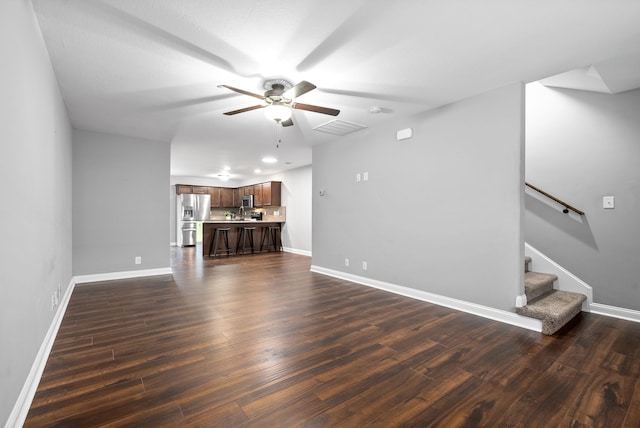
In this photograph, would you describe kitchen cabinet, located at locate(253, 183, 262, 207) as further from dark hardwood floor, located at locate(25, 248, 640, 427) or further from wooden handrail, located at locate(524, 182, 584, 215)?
wooden handrail, located at locate(524, 182, 584, 215)

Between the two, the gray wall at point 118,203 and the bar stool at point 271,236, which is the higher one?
the gray wall at point 118,203

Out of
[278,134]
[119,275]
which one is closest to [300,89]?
[278,134]

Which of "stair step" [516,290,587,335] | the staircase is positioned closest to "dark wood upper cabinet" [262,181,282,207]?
the staircase

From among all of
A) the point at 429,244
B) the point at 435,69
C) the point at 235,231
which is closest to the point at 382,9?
the point at 435,69

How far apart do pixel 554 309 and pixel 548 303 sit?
0.21 m

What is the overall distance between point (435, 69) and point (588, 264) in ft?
9.64

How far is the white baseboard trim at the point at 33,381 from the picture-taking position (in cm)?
144

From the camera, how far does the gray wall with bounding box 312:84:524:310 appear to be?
2971 mm

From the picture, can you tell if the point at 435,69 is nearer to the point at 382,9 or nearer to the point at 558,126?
the point at 382,9

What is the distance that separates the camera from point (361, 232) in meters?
4.59

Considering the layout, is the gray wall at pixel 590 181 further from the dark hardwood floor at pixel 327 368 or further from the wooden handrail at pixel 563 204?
the dark hardwood floor at pixel 327 368

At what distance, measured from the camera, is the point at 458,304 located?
336 cm

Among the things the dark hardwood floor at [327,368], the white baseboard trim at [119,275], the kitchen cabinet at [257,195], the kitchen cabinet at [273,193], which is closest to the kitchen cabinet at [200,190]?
the kitchen cabinet at [257,195]

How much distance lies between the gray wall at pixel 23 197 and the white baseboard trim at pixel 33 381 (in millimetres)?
51
